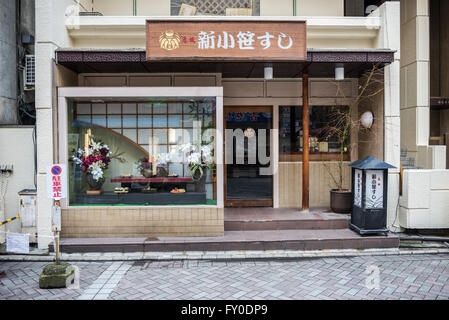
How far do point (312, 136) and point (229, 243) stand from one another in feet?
14.9

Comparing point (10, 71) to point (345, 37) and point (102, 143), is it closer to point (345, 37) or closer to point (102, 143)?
point (102, 143)

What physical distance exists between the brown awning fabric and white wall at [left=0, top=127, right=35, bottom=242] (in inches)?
78.5

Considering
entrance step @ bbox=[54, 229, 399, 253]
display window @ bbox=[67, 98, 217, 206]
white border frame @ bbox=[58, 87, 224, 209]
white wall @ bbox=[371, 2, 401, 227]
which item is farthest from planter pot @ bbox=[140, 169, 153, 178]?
white wall @ bbox=[371, 2, 401, 227]

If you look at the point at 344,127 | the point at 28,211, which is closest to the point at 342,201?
the point at 344,127

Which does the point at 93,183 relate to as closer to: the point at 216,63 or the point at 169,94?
the point at 169,94

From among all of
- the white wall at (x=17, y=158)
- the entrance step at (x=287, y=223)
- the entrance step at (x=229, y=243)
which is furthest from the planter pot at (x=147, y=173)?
the white wall at (x=17, y=158)

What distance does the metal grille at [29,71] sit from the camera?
899 centimetres

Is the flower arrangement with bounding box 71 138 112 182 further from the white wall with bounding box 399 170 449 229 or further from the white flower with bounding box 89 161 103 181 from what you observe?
the white wall with bounding box 399 170 449 229

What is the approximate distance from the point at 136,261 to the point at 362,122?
267 inches

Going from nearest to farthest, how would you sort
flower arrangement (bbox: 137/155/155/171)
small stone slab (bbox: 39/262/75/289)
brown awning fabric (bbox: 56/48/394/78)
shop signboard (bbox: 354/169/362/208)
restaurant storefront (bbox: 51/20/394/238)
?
small stone slab (bbox: 39/262/75/289) < restaurant storefront (bbox: 51/20/394/238) < brown awning fabric (bbox: 56/48/394/78) < shop signboard (bbox: 354/169/362/208) < flower arrangement (bbox: 137/155/155/171)

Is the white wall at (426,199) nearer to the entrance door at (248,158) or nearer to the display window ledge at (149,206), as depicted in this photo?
the entrance door at (248,158)

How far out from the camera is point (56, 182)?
19.4 feet

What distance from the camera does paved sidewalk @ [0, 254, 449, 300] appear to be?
5293 mm

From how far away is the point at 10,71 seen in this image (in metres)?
8.73
